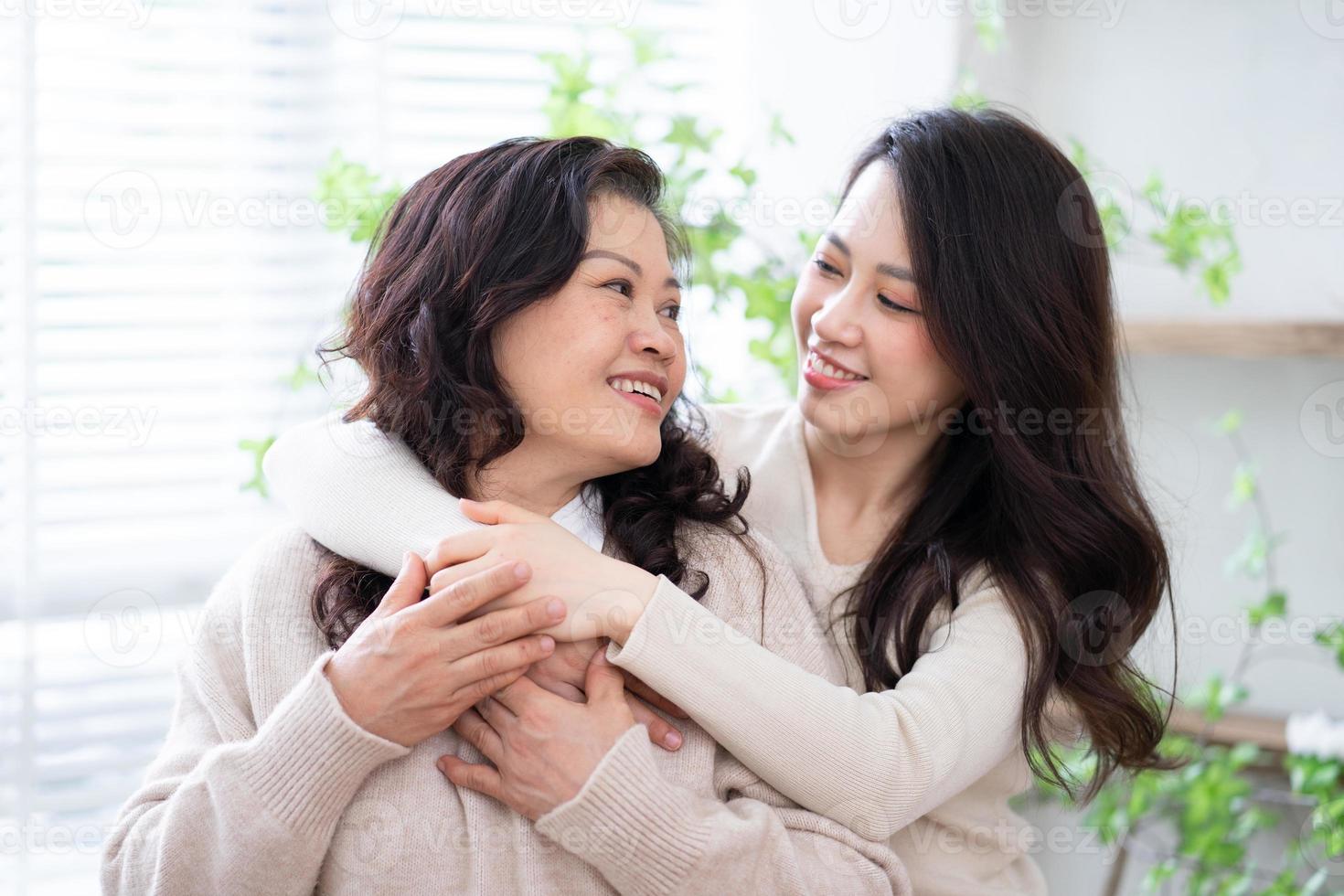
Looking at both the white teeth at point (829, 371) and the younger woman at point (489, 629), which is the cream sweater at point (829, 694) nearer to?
the younger woman at point (489, 629)

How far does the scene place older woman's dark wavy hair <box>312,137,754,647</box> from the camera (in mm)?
1345

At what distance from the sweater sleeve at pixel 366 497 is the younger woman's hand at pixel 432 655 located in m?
0.08

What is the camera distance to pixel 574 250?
4.40 ft

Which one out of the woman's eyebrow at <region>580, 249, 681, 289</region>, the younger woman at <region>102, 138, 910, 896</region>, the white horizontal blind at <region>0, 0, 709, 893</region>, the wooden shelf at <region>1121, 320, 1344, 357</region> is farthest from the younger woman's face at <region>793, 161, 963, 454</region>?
the white horizontal blind at <region>0, 0, 709, 893</region>

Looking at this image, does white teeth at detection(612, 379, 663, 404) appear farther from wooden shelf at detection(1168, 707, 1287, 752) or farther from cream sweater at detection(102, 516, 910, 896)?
wooden shelf at detection(1168, 707, 1287, 752)

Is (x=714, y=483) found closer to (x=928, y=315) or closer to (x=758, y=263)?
(x=928, y=315)

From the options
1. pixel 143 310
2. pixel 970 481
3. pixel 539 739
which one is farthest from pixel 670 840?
pixel 143 310

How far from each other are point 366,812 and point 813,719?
1.67 feet

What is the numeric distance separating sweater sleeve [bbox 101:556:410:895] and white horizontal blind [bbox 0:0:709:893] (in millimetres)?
825

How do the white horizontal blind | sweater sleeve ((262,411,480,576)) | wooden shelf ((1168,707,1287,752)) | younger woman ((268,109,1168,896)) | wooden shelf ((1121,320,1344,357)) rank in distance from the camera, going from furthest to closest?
wooden shelf ((1168,707,1287,752)) < wooden shelf ((1121,320,1344,357)) < the white horizontal blind < younger woman ((268,109,1168,896)) < sweater sleeve ((262,411,480,576))

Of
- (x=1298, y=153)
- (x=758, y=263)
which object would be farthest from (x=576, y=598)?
(x=1298, y=153)

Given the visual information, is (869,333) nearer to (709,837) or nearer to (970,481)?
(970,481)

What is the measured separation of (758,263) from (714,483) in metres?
0.98

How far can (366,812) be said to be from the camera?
4.19 feet
